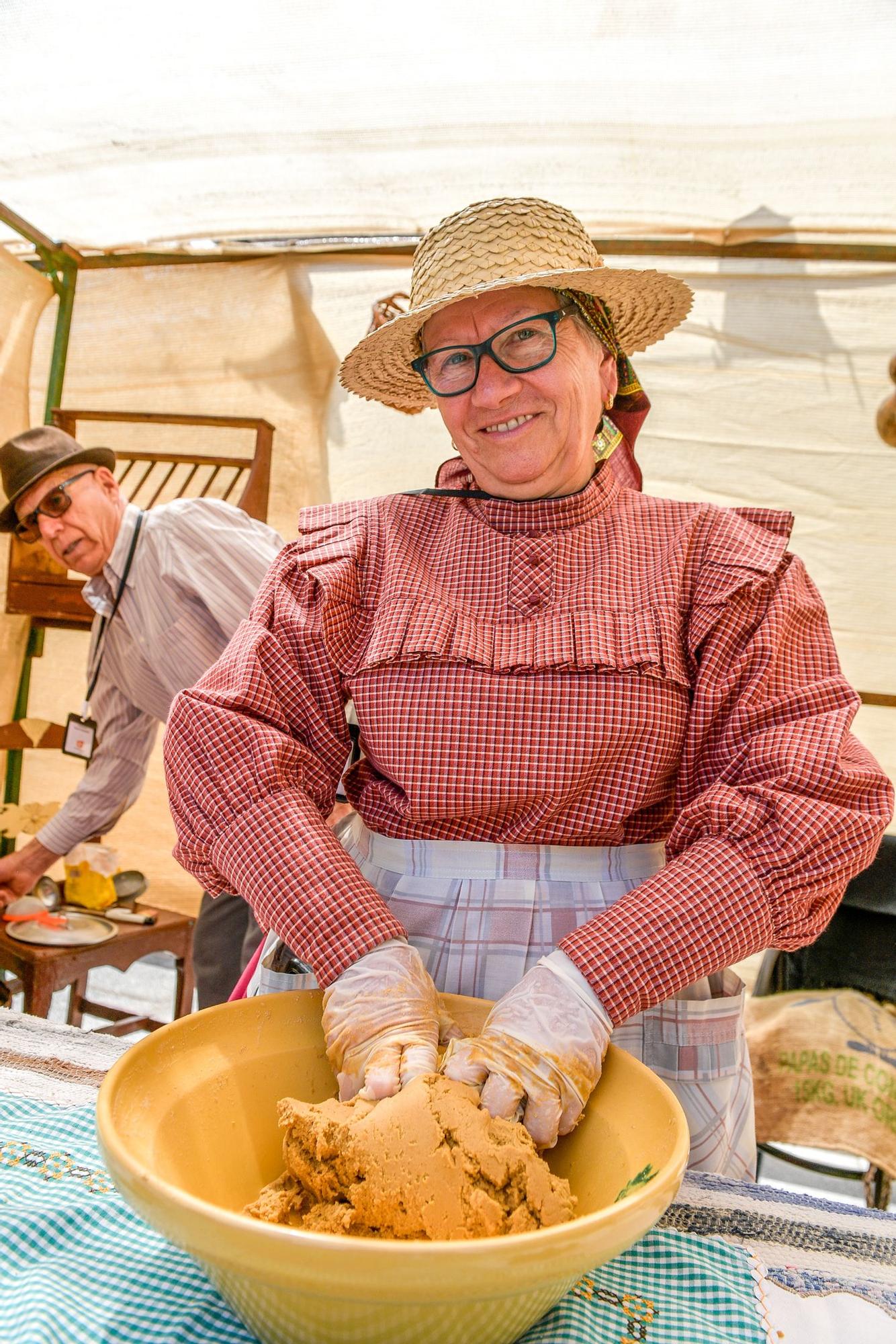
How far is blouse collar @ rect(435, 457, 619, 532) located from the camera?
1374 millimetres

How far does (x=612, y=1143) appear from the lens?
888 mm

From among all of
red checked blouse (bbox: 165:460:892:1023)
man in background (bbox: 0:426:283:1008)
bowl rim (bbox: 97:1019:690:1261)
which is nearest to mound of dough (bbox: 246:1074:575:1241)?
bowl rim (bbox: 97:1019:690:1261)

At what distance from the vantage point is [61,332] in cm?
406

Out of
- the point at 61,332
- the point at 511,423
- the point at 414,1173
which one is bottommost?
the point at 414,1173

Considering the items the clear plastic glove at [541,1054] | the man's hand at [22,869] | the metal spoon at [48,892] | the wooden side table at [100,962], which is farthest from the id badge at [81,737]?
the clear plastic glove at [541,1054]

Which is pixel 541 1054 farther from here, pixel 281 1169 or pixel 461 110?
pixel 461 110

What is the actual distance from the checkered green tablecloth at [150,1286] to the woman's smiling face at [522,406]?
912mm

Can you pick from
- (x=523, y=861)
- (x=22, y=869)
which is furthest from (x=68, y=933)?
(x=523, y=861)

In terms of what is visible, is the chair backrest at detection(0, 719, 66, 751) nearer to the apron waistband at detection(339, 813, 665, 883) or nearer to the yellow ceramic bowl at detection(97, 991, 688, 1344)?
the apron waistband at detection(339, 813, 665, 883)

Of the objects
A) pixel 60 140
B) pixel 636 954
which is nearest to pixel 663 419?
pixel 60 140

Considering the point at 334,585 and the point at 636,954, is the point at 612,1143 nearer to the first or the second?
the point at 636,954

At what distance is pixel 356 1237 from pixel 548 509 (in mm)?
952

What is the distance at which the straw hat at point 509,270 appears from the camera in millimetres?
1289

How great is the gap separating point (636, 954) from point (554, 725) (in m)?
0.29
